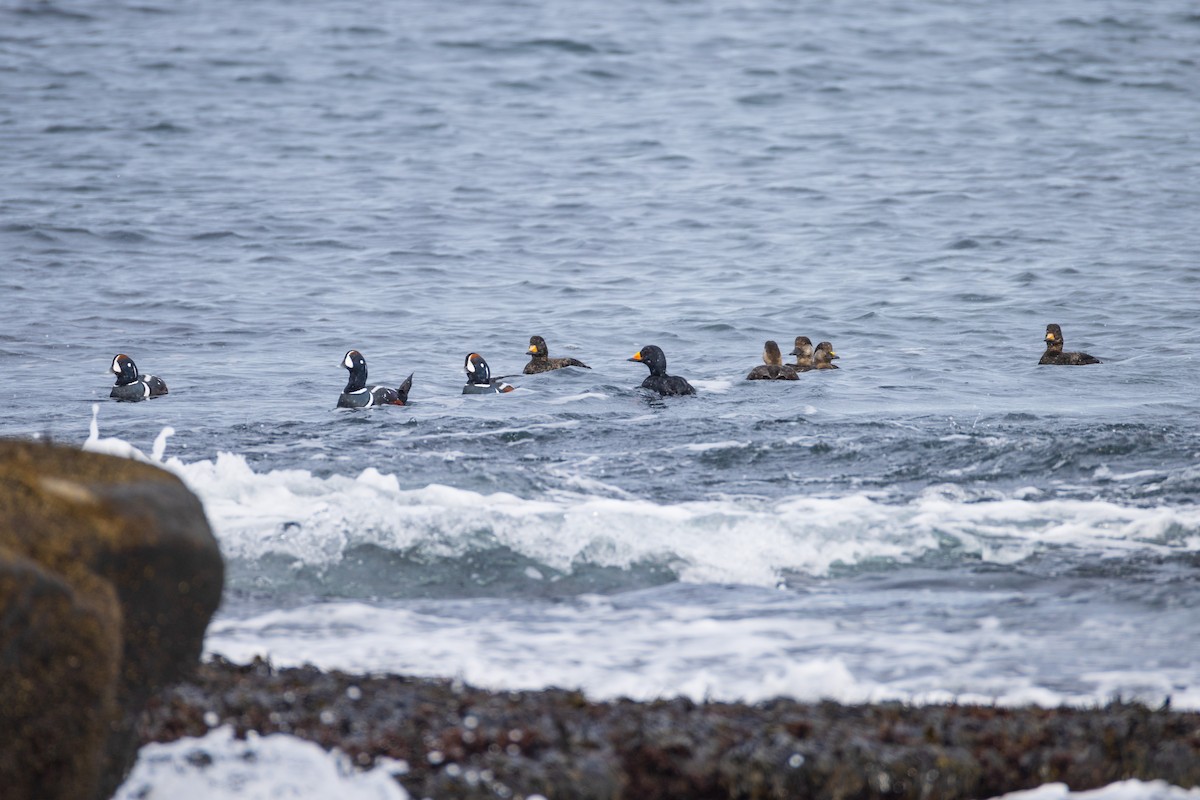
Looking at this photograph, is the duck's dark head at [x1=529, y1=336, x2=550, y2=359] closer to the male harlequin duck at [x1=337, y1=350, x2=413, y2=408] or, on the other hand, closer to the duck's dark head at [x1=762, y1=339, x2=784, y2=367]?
the male harlequin duck at [x1=337, y1=350, x2=413, y2=408]

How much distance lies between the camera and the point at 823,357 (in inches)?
613

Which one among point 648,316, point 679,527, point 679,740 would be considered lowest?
point 679,740

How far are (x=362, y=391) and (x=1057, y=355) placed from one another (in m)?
8.24

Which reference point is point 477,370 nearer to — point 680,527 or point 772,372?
point 772,372

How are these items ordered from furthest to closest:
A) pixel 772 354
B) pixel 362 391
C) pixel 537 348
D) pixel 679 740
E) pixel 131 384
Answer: pixel 772 354 → pixel 537 348 → pixel 131 384 → pixel 362 391 → pixel 679 740

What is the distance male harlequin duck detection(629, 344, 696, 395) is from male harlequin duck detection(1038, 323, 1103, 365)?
4559 millimetres

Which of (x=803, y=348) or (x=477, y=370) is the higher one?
(x=803, y=348)

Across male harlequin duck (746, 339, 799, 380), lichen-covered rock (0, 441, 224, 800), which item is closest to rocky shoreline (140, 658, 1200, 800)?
lichen-covered rock (0, 441, 224, 800)

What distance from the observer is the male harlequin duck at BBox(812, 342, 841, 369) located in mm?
15492

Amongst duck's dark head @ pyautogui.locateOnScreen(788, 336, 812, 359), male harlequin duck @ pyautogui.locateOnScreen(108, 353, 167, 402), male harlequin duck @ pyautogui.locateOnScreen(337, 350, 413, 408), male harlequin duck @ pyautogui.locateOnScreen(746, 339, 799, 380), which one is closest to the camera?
male harlequin duck @ pyautogui.locateOnScreen(337, 350, 413, 408)

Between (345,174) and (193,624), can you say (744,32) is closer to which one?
(345,174)

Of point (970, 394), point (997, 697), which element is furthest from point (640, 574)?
point (970, 394)

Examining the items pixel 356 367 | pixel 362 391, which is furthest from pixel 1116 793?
pixel 356 367

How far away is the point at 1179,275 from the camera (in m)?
20.0
